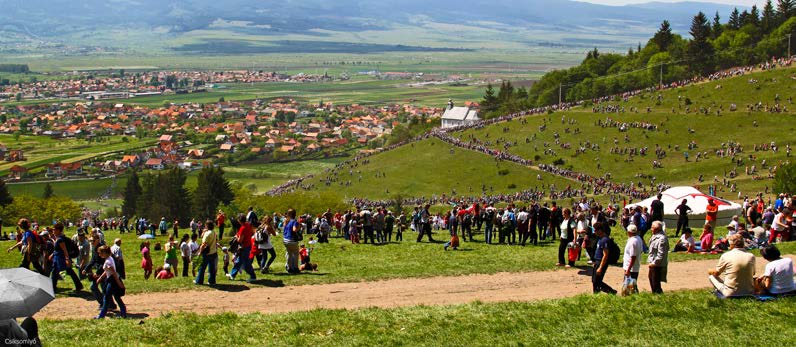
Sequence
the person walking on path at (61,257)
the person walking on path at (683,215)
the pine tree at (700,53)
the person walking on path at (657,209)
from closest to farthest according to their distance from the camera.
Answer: the person walking on path at (61,257) → the person walking on path at (657,209) → the person walking on path at (683,215) → the pine tree at (700,53)

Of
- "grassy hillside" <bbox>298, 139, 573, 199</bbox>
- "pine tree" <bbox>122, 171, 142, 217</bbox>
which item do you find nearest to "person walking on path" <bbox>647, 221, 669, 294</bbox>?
"grassy hillside" <bbox>298, 139, 573, 199</bbox>

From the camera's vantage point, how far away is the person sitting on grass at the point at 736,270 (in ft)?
42.5

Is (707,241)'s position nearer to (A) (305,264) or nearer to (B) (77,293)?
(A) (305,264)

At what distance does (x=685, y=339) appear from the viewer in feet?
39.4

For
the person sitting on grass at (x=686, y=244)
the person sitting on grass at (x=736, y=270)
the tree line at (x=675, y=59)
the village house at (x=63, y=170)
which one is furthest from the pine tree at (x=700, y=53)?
the person sitting on grass at (x=736, y=270)

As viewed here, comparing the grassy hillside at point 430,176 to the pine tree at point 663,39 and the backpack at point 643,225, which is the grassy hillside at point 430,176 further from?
the pine tree at point 663,39

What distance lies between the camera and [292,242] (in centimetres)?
1934

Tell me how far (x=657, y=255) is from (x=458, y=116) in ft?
368

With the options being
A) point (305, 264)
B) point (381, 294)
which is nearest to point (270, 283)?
point (305, 264)

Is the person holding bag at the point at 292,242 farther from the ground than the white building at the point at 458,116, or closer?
farther from the ground

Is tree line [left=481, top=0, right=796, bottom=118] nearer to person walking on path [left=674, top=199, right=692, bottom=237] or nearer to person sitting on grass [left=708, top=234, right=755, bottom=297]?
person walking on path [left=674, top=199, right=692, bottom=237]

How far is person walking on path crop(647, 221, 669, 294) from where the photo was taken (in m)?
14.0

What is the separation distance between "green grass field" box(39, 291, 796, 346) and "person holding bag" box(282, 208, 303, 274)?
5213mm

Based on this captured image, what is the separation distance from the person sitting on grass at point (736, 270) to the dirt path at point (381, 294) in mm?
2829
